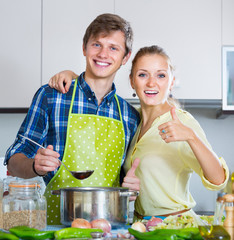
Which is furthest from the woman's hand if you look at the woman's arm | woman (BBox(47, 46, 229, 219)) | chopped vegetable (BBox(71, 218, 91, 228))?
chopped vegetable (BBox(71, 218, 91, 228))

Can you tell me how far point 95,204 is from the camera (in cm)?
125

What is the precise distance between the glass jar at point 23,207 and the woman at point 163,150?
0.45 m

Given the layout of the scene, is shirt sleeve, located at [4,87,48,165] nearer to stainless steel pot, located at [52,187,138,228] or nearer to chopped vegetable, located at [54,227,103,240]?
stainless steel pot, located at [52,187,138,228]

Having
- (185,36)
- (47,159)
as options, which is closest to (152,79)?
(47,159)

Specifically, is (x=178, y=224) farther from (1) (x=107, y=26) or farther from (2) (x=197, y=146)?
(1) (x=107, y=26)

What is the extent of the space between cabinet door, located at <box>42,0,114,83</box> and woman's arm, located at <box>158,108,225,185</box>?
4.71 ft

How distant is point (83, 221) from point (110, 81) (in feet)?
2.69

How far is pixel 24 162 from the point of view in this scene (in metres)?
1.61

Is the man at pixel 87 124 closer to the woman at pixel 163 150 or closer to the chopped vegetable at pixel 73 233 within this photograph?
the woman at pixel 163 150

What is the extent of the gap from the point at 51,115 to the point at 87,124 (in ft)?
0.50

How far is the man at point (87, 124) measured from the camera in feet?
5.60

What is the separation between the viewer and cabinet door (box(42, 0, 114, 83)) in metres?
2.74

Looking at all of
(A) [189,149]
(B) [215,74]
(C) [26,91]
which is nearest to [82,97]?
(A) [189,149]

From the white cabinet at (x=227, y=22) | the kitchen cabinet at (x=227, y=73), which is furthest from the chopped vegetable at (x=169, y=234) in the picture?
the white cabinet at (x=227, y=22)
